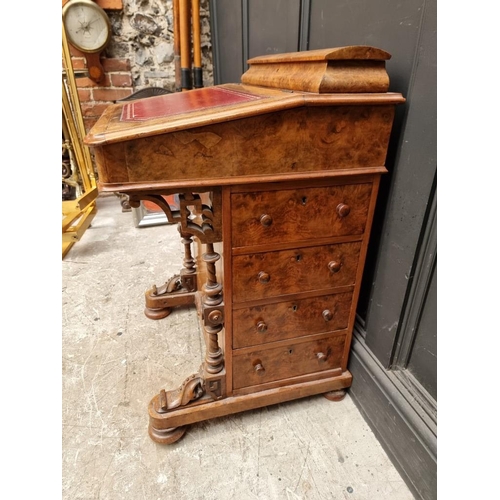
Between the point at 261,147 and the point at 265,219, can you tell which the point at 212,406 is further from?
the point at 261,147

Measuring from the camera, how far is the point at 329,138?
0.94m

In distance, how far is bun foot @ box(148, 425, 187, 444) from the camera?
1198 mm

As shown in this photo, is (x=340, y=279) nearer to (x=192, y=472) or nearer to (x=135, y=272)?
(x=192, y=472)

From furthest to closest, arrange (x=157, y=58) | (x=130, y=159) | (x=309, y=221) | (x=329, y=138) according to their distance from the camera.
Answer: (x=157, y=58), (x=309, y=221), (x=329, y=138), (x=130, y=159)

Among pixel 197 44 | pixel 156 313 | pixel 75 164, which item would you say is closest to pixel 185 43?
pixel 197 44

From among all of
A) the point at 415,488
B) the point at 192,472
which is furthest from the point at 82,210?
the point at 415,488

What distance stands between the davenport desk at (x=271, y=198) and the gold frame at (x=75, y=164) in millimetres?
1659

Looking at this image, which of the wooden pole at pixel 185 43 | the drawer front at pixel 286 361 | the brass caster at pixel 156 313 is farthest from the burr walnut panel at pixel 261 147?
the wooden pole at pixel 185 43

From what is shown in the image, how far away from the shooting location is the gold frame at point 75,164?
8.12 ft

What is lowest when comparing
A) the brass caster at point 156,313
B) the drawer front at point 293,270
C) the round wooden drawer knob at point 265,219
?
the brass caster at point 156,313

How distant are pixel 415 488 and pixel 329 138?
1049 millimetres

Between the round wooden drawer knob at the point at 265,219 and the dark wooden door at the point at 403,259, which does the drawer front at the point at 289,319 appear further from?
the round wooden drawer knob at the point at 265,219

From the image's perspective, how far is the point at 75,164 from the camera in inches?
111

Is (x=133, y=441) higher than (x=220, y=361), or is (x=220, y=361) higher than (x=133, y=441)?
(x=220, y=361)
